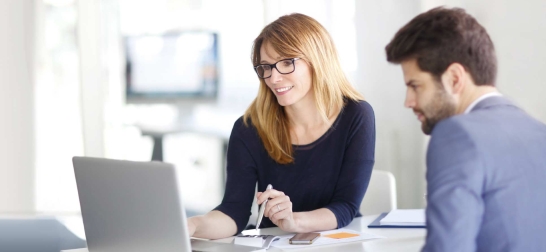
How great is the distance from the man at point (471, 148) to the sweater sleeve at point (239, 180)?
105 centimetres

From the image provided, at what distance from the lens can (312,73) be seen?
2285 millimetres

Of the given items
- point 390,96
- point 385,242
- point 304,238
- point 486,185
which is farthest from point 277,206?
point 390,96

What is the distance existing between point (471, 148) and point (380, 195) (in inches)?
61.1

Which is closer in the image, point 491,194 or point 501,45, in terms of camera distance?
point 491,194

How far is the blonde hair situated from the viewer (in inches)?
87.6

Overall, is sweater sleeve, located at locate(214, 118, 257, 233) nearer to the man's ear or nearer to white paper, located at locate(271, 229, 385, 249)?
white paper, located at locate(271, 229, 385, 249)

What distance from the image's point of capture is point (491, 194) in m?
1.07

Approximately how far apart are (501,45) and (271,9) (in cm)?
155

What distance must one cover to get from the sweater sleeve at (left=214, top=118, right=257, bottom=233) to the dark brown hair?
3.52 feet

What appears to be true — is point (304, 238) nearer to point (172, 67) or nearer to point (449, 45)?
point (449, 45)

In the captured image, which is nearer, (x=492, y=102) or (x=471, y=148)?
(x=471, y=148)

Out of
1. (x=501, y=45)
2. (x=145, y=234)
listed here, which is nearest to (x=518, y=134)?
(x=145, y=234)

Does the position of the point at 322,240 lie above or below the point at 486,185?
below

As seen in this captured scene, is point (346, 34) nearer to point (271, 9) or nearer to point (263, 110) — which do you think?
point (271, 9)
